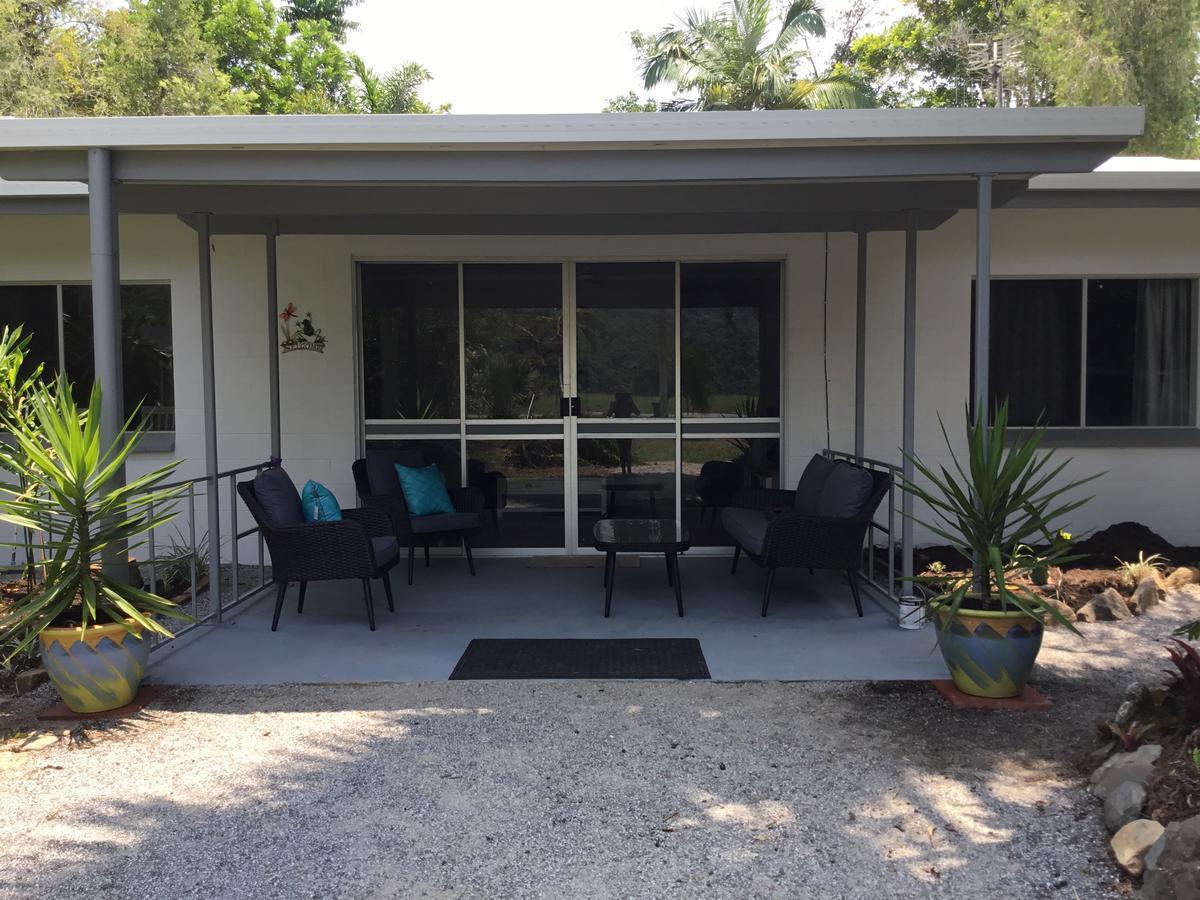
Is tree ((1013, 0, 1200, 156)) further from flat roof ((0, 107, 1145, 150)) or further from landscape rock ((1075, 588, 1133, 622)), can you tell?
flat roof ((0, 107, 1145, 150))

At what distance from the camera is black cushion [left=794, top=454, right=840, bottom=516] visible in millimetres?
6117

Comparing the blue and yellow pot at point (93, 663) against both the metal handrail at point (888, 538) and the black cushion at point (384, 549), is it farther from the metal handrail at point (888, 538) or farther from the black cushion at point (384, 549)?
the metal handrail at point (888, 538)

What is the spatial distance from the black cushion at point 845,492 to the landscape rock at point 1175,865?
112 inches

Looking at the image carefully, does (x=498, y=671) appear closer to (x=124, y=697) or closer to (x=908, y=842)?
(x=124, y=697)

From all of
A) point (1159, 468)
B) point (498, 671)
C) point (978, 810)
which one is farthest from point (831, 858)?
point (1159, 468)

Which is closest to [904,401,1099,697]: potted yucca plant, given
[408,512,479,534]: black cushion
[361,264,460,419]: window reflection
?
[408,512,479,534]: black cushion

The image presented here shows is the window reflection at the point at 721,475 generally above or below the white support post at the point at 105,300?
below

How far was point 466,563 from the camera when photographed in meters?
7.18

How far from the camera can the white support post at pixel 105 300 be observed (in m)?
4.43

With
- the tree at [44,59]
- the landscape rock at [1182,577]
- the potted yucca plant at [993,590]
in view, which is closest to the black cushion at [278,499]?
the potted yucca plant at [993,590]

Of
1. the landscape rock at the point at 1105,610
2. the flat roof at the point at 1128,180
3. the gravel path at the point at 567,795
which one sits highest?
the flat roof at the point at 1128,180

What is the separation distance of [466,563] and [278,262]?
2570 mm

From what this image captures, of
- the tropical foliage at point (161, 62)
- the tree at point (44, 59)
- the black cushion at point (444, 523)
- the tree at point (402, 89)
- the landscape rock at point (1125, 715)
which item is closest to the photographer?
the landscape rock at point (1125, 715)

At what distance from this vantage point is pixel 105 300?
4.44m
